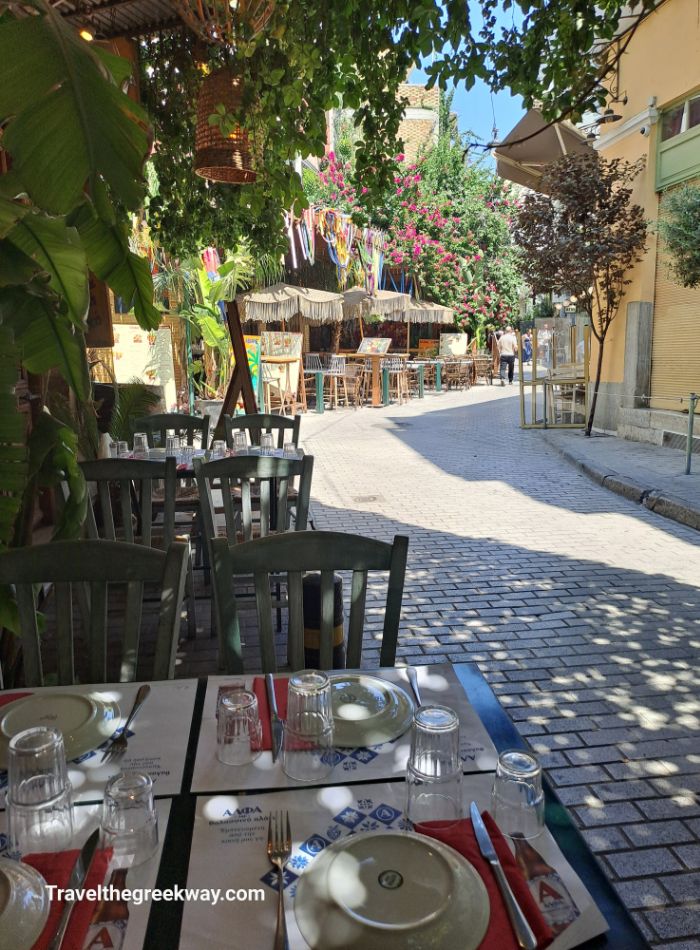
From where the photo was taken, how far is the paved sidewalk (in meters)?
7.99

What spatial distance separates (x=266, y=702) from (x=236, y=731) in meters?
0.24

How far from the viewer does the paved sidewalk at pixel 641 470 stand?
7.99 m

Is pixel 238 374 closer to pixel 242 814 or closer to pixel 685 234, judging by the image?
pixel 242 814

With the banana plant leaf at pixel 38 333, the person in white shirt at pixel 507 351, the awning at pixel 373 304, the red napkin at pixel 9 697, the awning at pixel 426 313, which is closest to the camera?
the red napkin at pixel 9 697

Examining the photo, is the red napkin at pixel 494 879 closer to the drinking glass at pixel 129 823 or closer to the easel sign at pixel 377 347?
the drinking glass at pixel 129 823

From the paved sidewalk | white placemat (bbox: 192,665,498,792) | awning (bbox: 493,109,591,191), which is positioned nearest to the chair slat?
white placemat (bbox: 192,665,498,792)

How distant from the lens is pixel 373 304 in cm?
2041

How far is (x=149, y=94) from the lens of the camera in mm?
6082

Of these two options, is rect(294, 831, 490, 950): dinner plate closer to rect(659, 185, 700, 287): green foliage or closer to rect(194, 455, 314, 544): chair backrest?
rect(194, 455, 314, 544): chair backrest

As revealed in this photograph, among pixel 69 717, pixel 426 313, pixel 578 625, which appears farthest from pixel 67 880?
pixel 426 313

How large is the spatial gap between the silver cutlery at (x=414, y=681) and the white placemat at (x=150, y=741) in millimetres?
591

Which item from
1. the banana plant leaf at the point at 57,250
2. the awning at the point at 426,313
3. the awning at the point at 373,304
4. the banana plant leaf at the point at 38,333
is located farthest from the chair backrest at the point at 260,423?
the awning at the point at 426,313

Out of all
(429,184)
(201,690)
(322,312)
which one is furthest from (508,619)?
(429,184)

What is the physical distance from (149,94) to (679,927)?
6699mm
